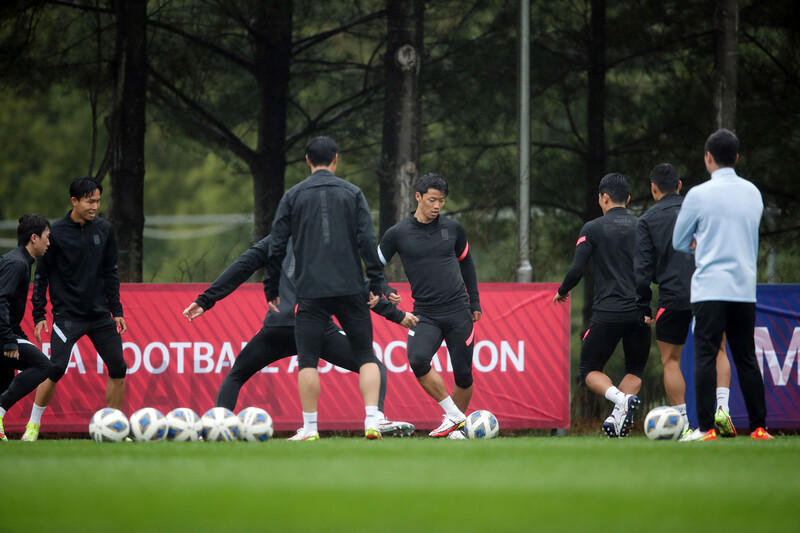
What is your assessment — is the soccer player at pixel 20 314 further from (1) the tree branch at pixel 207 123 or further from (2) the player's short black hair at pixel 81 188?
(1) the tree branch at pixel 207 123

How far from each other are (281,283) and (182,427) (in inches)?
57.6

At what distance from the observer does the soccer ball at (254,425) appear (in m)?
8.16

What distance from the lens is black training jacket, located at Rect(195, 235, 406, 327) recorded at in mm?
8609

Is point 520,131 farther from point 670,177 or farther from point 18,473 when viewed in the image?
point 18,473

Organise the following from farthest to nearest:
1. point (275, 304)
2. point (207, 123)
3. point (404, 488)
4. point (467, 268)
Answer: point (207, 123), point (467, 268), point (275, 304), point (404, 488)

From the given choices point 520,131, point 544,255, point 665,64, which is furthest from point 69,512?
point 665,64

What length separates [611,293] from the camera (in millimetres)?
9219

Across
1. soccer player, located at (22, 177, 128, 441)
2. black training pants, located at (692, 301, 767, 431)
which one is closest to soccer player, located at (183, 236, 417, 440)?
soccer player, located at (22, 177, 128, 441)

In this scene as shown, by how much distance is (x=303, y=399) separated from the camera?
27.6 feet

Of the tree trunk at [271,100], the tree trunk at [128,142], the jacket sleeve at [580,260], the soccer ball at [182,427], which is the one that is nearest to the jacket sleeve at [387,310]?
the jacket sleeve at [580,260]

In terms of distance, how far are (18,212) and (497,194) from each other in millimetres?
23635

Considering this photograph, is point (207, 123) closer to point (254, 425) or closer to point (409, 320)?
point (409, 320)

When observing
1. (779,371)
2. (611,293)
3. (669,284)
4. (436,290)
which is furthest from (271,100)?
(669,284)

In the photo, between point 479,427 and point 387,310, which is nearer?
point 387,310
